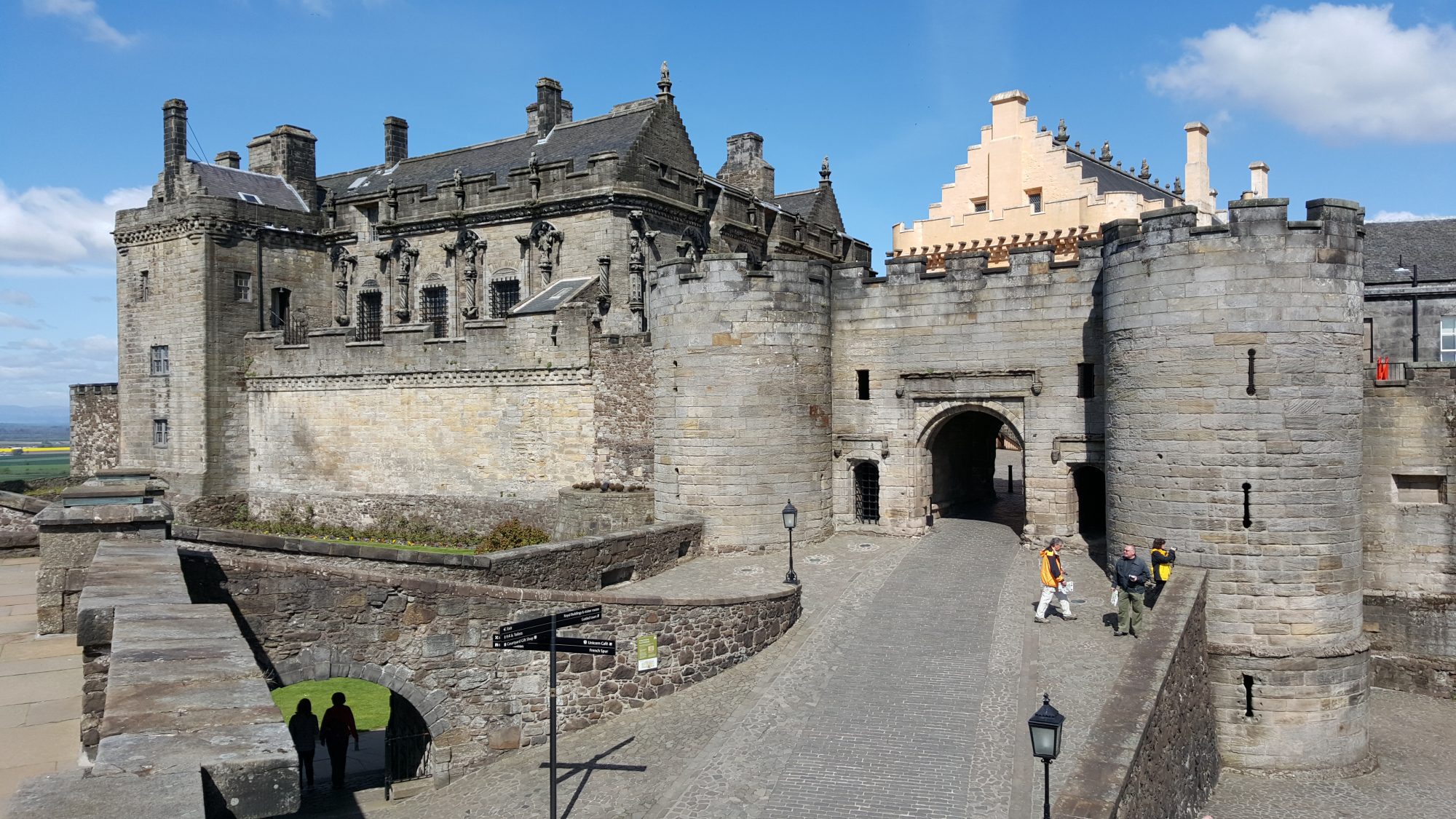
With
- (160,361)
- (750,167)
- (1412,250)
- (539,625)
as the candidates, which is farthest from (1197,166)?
(160,361)

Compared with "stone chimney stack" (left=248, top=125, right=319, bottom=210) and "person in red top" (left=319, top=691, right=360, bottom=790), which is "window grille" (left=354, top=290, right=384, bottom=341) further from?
"person in red top" (left=319, top=691, right=360, bottom=790)

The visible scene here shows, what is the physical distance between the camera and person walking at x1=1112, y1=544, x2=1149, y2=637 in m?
15.7

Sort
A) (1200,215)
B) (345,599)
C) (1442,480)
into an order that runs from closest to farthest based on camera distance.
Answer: (345,599)
(1442,480)
(1200,215)

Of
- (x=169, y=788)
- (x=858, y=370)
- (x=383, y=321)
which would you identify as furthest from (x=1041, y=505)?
(x=383, y=321)

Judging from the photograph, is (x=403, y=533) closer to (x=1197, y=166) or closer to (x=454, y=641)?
(x=454, y=641)

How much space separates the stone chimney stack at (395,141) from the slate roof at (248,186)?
3.64 meters

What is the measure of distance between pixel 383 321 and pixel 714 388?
16695mm

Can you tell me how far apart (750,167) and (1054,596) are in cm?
2617

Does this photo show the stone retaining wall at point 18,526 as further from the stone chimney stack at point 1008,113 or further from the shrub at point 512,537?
the stone chimney stack at point 1008,113

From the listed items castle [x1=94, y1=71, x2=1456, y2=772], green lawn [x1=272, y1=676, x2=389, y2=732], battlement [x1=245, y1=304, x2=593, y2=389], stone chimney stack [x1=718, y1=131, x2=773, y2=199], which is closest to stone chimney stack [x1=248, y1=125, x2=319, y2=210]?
castle [x1=94, y1=71, x2=1456, y2=772]

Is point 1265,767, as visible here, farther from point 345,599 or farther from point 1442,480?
point 345,599

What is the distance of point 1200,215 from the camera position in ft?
104

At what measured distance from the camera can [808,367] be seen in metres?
23.1

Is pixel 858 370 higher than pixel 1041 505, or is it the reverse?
pixel 858 370
